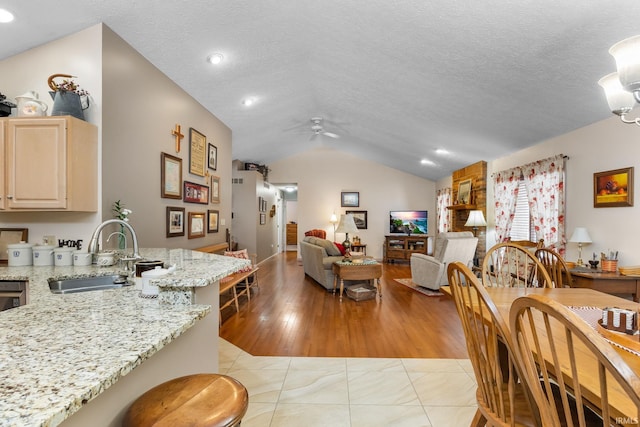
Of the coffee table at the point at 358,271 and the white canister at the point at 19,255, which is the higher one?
the white canister at the point at 19,255

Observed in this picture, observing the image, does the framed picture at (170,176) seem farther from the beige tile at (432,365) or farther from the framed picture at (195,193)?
the beige tile at (432,365)

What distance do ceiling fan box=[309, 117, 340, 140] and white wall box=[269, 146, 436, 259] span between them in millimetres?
1516

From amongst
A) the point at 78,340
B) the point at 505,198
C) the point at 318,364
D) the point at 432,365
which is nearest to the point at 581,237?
the point at 505,198

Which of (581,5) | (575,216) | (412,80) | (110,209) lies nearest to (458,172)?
(575,216)

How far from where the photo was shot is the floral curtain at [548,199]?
3.92 metres

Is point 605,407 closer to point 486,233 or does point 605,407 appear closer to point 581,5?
point 581,5

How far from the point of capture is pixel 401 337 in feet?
10.4

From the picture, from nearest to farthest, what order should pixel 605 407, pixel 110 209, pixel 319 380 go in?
1. pixel 605 407
2. pixel 319 380
3. pixel 110 209

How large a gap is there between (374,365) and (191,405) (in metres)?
1.98

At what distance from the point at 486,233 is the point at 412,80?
12.1 ft

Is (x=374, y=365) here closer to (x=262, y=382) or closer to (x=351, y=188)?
(x=262, y=382)

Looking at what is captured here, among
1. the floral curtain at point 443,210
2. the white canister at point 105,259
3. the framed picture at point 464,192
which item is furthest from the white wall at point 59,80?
the floral curtain at point 443,210

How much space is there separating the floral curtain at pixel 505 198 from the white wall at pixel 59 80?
5383mm

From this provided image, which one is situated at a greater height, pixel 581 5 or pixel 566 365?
pixel 581 5
